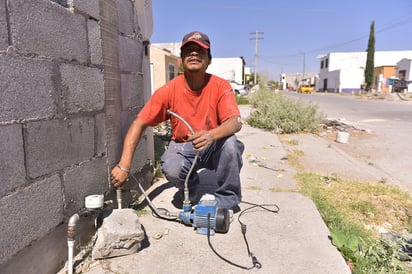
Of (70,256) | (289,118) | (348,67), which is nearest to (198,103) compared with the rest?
(70,256)

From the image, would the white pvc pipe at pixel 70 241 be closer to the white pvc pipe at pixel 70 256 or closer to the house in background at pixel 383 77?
the white pvc pipe at pixel 70 256

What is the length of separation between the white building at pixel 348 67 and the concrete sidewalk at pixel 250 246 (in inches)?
2062

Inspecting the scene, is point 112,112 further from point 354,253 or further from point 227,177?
point 354,253

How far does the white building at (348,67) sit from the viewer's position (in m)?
49.3

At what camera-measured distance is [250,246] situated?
220 centimetres

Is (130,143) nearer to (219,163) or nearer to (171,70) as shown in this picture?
(219,163)

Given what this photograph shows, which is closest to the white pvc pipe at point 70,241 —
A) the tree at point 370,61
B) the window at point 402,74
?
the window at point 402,74

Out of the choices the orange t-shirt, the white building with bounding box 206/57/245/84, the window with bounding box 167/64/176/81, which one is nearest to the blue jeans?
the orange t-shirt

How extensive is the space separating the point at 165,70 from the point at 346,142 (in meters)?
12.6

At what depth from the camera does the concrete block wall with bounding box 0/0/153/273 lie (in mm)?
1471

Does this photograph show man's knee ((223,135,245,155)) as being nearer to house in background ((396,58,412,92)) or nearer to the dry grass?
the dry grass

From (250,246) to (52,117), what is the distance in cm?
163

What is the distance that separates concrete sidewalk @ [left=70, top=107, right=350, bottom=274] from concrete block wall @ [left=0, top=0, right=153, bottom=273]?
486mm

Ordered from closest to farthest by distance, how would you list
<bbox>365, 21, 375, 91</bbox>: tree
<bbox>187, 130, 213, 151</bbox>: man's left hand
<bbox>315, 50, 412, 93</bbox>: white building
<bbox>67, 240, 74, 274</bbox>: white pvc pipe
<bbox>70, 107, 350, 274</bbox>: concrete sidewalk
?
<bbox>67, 240, 74, 274</bbox>: white pvc pipe, <bbox>70, 107, 350, 274</bbox>: concrete sidewalk, <bbox>187, 130, 213, 151</bbox>: man's left hand, <bbox>365, 21, 375, 91</bbox>: tree, <bbox>315, 50, 412, 93</bbox>: white building
